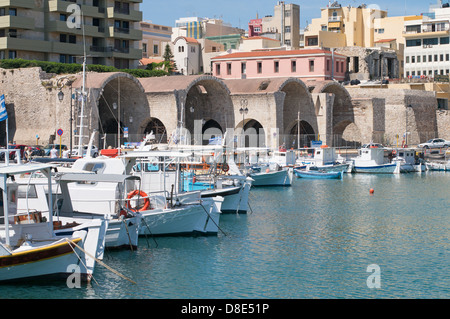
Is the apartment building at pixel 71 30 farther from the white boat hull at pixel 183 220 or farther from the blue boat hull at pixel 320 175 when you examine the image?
the white boat hull at pixel 183 220

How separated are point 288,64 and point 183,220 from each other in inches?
1799

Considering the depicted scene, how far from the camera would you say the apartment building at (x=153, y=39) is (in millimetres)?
93312

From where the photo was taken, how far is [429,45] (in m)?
73.9

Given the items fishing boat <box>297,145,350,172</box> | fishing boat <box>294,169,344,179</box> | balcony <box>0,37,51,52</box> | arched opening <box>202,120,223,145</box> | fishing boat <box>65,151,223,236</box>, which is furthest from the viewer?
arched opening <box>202,120,223,145</box>

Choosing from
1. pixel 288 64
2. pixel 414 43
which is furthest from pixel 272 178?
pixel 414 43

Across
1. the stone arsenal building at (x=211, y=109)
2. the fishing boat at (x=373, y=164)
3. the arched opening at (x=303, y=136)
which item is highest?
the stone arsenal building at (x=211, y=109)

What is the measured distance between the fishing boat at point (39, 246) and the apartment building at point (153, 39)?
251 feet

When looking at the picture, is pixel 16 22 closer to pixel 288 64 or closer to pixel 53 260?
pixel 288 64

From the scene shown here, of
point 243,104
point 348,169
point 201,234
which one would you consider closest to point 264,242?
point 201,234

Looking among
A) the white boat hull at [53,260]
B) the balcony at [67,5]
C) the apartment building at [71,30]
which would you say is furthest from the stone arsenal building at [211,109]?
the white boat hull at [53,260]

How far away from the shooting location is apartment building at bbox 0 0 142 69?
53.7 m

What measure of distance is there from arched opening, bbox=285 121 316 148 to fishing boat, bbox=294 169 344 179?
34.9 feet

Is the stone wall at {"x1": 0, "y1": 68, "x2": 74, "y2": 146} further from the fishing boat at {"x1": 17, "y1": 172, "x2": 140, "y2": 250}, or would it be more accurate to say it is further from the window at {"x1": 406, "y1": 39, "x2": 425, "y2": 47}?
the window at {"x1": 406, "y1": 39, "x2": 425, "y2": 47}

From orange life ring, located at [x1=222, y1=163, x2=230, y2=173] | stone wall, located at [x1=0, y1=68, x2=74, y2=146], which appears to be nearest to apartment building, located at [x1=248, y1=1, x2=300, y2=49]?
stone wall, located at [x1=0, y1=68, x2=74, y2=146]
